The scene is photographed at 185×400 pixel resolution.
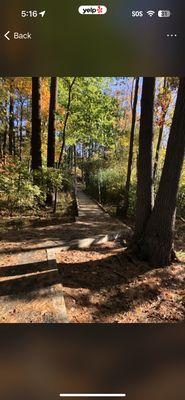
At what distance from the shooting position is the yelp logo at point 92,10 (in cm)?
69

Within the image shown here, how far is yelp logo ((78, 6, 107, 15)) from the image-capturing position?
27.0 inches

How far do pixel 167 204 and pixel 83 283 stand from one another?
3.27ft

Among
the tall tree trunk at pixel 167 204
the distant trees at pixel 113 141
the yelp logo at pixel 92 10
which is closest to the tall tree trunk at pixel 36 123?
the distant trees at pixel 113 141

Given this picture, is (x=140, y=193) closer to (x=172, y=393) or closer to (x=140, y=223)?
(x=140, y=223)

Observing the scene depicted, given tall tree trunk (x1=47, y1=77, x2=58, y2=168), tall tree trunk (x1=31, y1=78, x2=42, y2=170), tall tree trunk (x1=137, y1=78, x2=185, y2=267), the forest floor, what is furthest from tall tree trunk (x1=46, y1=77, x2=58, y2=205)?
tall tree trunk (x1=137, y1=78, x2=185, y2=267)

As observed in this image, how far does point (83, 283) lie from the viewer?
2.23 m

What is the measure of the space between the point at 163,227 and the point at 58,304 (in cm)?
144

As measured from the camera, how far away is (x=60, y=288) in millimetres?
1974

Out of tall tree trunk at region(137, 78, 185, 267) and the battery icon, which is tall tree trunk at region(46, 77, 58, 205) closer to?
tall tree trunk at region(137, 78, 185, 267)

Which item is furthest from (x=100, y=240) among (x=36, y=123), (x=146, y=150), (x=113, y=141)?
(x=113, y=141)

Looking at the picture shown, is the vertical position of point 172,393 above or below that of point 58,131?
below

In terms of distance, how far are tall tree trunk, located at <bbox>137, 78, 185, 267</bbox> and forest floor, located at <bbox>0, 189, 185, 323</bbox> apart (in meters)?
0.14

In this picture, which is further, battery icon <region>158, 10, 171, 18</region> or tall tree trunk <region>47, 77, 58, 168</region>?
tall tree trunk <region>47, 77, 58, 168</region>

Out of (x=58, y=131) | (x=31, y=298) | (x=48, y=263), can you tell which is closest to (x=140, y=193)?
(x=48, y=263)
